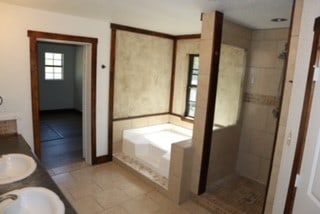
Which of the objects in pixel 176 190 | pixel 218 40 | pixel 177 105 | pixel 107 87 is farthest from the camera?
pixel 177 105

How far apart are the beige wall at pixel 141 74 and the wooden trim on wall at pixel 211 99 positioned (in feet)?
5.54

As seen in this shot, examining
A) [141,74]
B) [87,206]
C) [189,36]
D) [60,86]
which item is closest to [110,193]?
[87,206]

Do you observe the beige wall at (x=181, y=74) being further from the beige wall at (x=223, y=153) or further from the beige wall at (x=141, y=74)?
the beige wall at (x=223, y=153)

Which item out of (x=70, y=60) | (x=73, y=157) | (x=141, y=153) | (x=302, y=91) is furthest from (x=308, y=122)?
(x=70, y=60)

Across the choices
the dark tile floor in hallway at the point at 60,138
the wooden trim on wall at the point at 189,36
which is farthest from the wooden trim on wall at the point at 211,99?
the dark tile floor in hallway at the point at 60,138

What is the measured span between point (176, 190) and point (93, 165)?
157cm

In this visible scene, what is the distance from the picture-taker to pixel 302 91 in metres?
1.53

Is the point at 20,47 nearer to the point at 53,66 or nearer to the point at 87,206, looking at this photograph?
the point at 87,206

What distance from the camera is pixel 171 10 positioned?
2477 mm

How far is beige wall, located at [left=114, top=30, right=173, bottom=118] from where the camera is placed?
3713 mm

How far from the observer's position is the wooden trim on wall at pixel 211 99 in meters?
2.48

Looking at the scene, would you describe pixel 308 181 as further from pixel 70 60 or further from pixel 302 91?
pixel 70 60

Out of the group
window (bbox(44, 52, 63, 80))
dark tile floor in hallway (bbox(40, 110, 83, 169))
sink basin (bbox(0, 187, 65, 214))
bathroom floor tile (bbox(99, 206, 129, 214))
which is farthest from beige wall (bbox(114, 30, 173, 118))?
window (bbox(44, 52, 63, 80))

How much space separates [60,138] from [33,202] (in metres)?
3.77
